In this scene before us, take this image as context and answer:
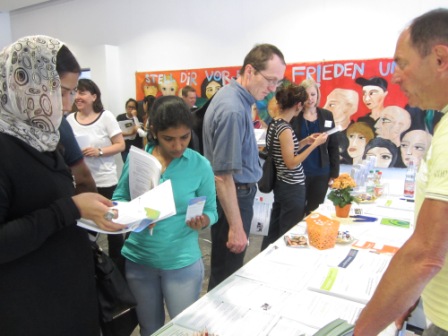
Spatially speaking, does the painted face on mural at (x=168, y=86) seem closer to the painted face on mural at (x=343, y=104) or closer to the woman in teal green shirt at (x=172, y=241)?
the painted face on mural at (x=343, y=104)

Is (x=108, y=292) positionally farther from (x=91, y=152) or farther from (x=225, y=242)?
(x=91, y=152)

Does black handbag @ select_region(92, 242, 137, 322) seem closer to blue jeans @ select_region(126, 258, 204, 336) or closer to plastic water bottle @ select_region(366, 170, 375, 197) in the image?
blue jeans @ select_region(126, 258, 204, 336)

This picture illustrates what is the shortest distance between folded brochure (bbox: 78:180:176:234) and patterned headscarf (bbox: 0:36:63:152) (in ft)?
0.82

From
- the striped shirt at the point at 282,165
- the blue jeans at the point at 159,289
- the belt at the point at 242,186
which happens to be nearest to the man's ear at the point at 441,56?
the blue jeans at the point at 159,289

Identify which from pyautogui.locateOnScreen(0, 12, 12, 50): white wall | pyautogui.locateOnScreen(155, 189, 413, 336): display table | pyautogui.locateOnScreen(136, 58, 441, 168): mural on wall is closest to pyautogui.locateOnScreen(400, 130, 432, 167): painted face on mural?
pyautogui.locateOnScreen(136, 58, 441, 168): mural on wall

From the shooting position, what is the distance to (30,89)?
858 mm

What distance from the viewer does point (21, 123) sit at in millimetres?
868

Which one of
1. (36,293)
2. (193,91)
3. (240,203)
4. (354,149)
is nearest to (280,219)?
(240,203)

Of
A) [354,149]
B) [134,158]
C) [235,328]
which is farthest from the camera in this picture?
[354,149]

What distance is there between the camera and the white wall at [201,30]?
3.47 metres

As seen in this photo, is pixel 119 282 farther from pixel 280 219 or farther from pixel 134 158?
pixel 280 219

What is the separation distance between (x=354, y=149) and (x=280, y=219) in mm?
1527

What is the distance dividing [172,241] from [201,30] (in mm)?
3685

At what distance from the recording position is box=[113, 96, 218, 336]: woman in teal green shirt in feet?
4.31
